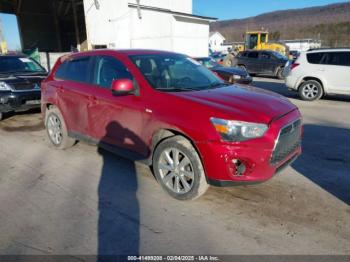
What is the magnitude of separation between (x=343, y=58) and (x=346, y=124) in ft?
11.8

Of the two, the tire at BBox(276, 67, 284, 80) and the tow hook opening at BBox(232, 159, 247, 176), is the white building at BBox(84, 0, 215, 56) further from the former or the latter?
the tow hook opening at BBox(232, 159, 247, 176)

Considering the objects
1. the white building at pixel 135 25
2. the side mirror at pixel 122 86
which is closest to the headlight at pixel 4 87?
the side mirror at pixel 122 86

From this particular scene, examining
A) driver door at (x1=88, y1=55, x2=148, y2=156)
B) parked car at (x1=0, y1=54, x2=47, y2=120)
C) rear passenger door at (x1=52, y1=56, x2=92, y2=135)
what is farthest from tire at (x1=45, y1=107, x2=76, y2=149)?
parked car at (x1=0, y1=54, x2=47, y2=120)

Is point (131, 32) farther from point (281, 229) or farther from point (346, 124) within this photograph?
point (281, 229)

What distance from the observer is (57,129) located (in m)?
5.47

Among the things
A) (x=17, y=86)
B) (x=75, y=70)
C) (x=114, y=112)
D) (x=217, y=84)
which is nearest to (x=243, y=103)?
(x=217, y=84)

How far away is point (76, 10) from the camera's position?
2659 cm

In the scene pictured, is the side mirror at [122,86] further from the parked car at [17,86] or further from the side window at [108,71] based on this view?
the parked car at [17,86]

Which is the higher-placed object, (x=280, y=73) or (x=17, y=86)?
(x=17, y=86)

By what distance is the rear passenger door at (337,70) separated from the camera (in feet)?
31.3

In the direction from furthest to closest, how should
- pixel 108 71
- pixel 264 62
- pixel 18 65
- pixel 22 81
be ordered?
pixel 264 62 < pixel 18 65 < pixel 22 81 < pixel 108 71

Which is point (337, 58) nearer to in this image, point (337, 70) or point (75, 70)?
point (337, 70)

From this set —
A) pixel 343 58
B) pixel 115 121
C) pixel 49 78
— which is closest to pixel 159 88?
pixel 115 121

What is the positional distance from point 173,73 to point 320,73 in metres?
7.61
